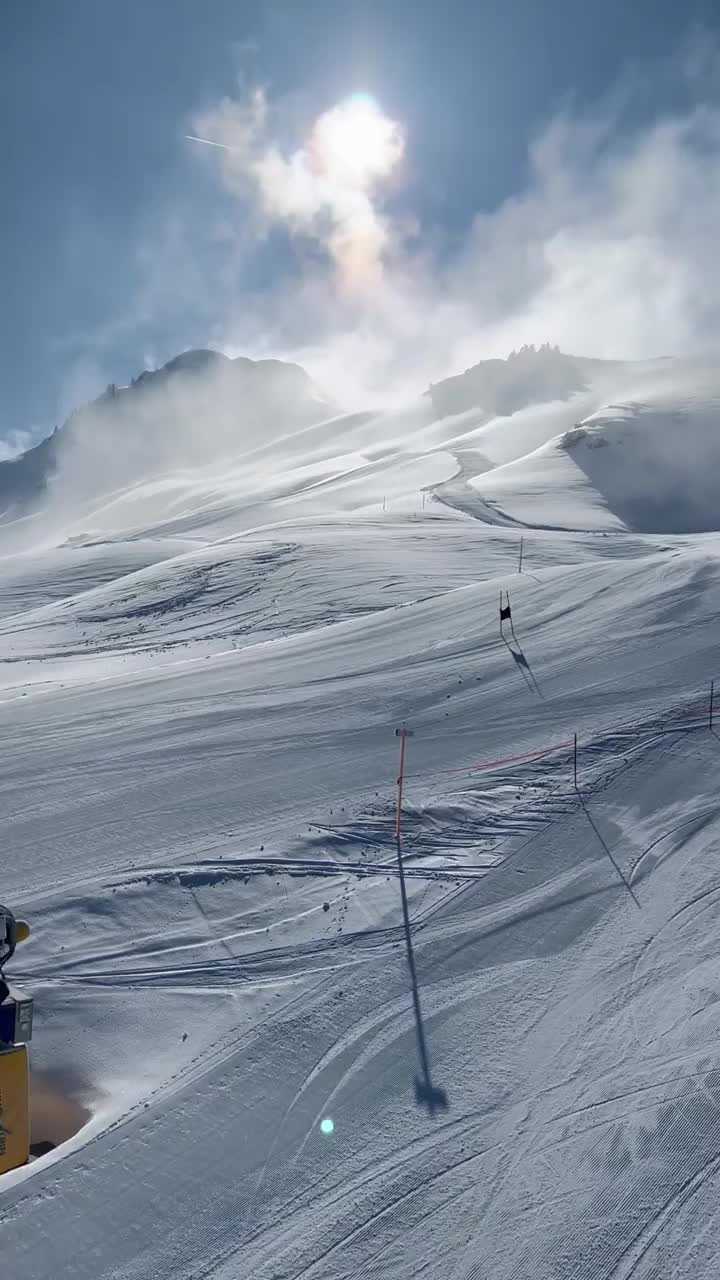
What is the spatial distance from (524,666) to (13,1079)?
13289mm

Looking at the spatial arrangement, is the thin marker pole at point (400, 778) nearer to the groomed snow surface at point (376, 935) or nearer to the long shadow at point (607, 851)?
the groomed snow surface at point (376, 935)

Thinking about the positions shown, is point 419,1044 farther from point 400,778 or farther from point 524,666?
point 524,666

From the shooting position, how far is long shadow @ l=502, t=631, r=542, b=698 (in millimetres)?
17078

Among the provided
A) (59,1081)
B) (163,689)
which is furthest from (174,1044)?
(163,689)

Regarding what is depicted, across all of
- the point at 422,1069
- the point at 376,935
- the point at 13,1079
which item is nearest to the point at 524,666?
the point at 376,935

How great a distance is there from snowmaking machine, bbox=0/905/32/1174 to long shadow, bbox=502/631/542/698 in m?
11.7

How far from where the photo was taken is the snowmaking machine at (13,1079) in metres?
6.46

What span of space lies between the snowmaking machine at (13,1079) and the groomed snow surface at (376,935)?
353mm

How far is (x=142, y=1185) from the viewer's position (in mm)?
6852

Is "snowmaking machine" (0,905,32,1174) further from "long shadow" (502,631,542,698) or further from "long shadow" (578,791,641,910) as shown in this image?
"long shadow" (502,631,542,698)

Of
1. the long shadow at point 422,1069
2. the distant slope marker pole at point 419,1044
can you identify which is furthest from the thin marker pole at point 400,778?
the long shadow at point 422,1069

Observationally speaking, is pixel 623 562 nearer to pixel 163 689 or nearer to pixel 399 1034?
pixel 163 689

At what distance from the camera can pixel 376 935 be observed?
9.94 metres

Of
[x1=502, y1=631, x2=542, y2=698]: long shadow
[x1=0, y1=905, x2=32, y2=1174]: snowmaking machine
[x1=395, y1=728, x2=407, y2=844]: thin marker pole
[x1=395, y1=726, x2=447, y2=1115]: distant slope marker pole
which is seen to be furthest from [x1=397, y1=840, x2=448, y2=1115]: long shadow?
[x1=502, y1=631, x2=542, y2=698]: long shadow
